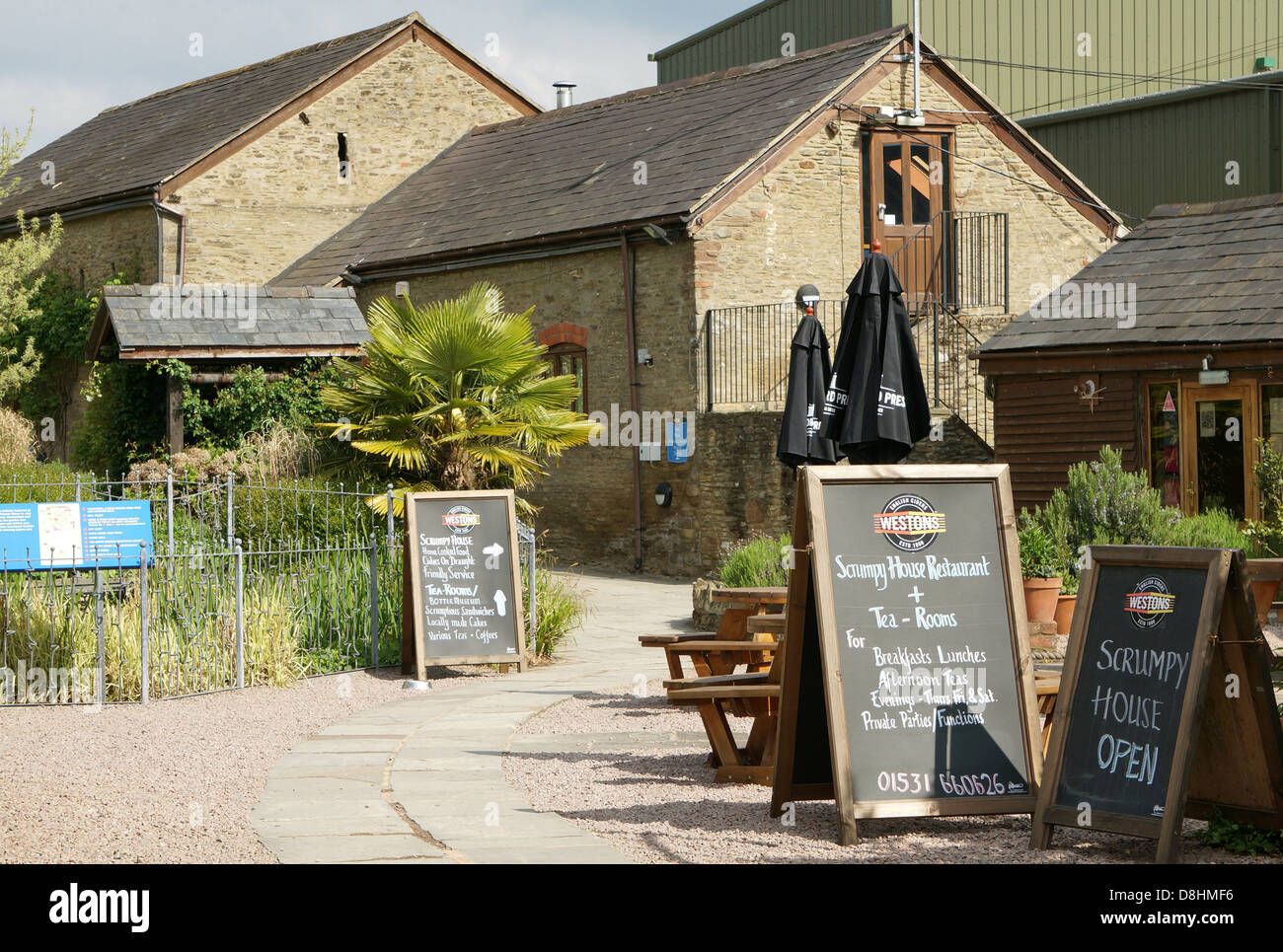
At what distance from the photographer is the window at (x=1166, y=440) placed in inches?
658

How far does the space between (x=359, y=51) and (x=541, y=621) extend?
19021 millimetres

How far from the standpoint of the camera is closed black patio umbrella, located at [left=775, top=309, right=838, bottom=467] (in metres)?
9.24

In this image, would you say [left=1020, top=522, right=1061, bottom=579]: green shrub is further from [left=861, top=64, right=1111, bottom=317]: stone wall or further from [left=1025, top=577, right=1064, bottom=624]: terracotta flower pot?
[left=861, top=64, right=1111, bottom=317]: stone wall

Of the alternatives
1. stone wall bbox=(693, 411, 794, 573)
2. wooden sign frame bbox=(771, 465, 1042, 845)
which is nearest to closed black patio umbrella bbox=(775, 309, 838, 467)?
wooden sign frame bbox=(771, 465, 1042, 845)

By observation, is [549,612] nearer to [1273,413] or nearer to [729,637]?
[729,637]

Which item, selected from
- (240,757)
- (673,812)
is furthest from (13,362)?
(673,812)

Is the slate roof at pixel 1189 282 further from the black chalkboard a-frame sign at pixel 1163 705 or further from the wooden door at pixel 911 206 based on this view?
the black chalkboard a-frame sign at pixel 1163 705

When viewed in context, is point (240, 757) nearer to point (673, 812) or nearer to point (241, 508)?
point (673, 812)

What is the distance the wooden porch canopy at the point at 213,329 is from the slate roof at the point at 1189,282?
28.1ft

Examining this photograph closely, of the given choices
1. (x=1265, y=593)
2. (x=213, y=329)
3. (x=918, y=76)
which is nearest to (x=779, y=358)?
(x=918, y=76)

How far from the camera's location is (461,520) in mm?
11398

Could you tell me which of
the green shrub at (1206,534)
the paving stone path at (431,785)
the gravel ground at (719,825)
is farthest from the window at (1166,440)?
the gravel ground at (719,825)

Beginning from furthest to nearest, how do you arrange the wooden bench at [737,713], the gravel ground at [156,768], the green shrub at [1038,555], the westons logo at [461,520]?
the green shrub at [1038,555]
the westons logo at [461,520]
the wooden bench at [737,713]
the gravel ground at [156,768]

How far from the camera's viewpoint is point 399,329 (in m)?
14.5
